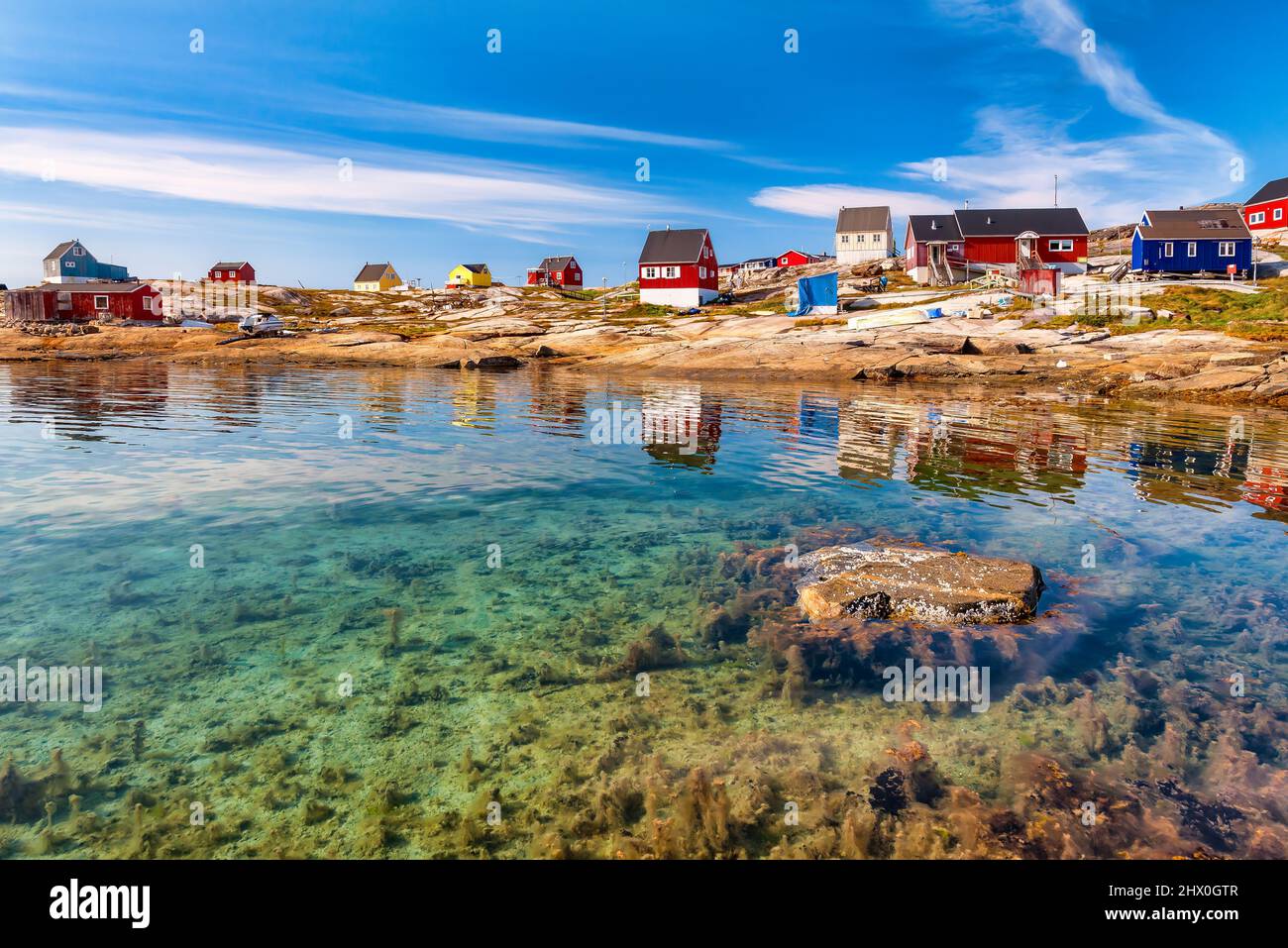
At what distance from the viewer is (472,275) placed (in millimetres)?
137750

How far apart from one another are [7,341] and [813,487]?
83.2 metres

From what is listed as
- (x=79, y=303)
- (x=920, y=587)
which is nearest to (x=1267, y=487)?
(x=920, y=587)

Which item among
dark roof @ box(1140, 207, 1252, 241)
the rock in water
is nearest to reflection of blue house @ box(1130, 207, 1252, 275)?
dark roof @ box(1140, 207, 1252, 241)

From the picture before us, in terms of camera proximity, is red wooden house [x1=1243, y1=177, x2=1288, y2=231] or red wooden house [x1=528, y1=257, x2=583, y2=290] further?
red wooden house [x1=528, y1=257, x2=583, y2=290]

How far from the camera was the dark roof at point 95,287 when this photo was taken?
256 feet

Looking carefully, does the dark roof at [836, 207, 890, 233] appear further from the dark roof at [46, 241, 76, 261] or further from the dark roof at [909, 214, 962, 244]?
the dark roof at [46, 241, 76, 261]

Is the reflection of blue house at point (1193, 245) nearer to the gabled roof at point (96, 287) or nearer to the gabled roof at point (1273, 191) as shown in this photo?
the gabled roof at point (1273, 191)

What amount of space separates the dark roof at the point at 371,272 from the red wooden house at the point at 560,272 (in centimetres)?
3174

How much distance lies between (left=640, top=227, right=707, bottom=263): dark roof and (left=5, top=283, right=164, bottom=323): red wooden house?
59.2m

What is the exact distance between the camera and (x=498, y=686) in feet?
26.4

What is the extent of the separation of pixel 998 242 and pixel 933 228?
7.17m

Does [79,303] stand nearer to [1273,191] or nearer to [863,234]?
[863,234]

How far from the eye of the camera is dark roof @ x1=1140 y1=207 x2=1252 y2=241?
205 ft

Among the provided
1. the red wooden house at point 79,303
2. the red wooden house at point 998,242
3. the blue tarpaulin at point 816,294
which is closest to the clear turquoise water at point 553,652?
the blue tarpaulin at point 816,294
